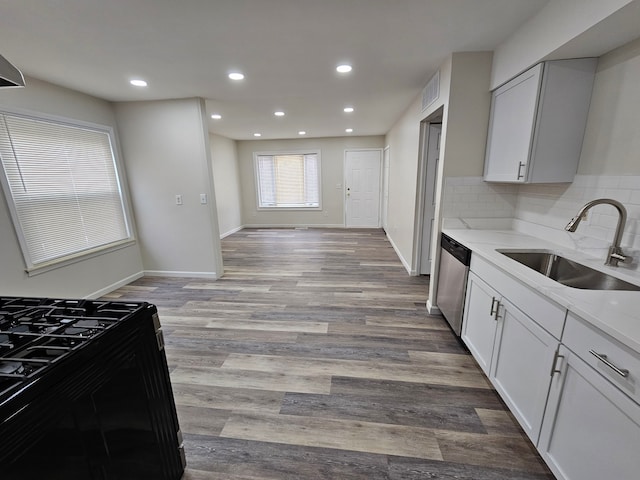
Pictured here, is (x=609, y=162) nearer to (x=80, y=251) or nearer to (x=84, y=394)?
(x=84, y=394)

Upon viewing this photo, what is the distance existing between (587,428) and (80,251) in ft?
14.9

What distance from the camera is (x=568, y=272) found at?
180 centimetres

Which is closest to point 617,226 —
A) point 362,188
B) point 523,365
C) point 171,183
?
point 523,365

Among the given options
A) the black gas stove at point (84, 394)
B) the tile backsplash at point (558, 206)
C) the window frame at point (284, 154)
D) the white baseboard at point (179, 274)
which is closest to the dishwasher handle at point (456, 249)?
the tile backsplash at point (558, 206)

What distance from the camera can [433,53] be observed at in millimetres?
2328

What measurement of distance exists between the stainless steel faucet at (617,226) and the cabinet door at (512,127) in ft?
1.84

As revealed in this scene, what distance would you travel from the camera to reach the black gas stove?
72cm

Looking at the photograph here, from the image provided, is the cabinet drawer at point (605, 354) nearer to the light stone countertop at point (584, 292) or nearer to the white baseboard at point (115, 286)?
the light stone countertop at point (584, 292)

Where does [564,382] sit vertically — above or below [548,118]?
below

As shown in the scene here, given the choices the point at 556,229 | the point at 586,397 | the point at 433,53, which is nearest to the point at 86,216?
the point at 433,53

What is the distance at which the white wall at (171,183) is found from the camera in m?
3.61

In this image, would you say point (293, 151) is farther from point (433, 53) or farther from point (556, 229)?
point (556, 229)

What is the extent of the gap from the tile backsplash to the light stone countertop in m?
0.10

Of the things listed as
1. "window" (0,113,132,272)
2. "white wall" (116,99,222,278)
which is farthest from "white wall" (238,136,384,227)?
"window" (0,113,132,272)
